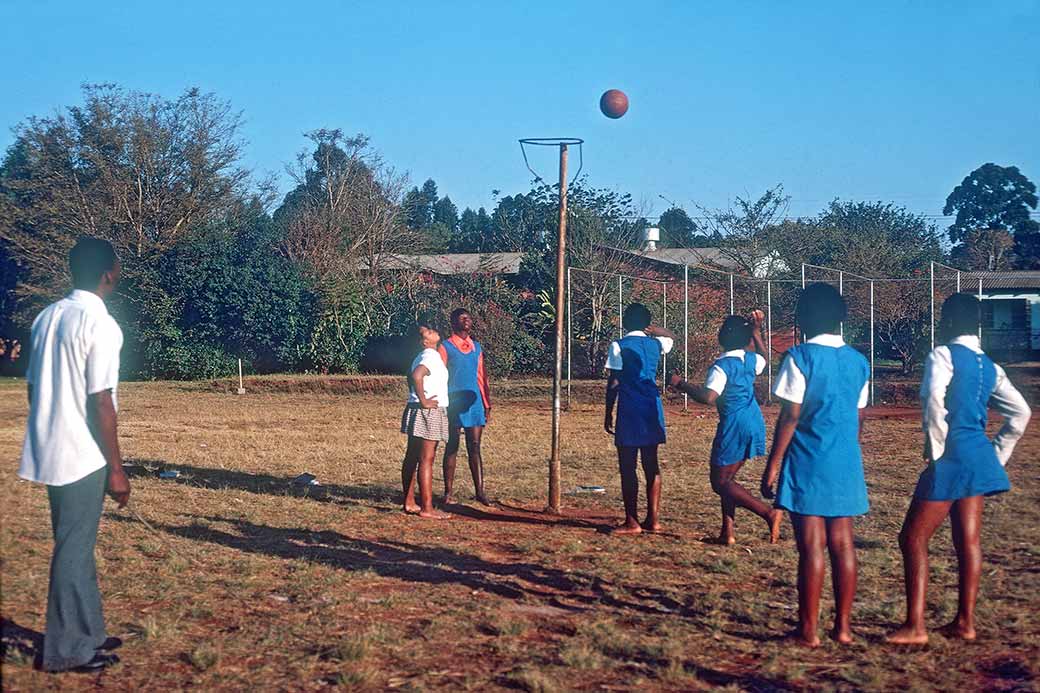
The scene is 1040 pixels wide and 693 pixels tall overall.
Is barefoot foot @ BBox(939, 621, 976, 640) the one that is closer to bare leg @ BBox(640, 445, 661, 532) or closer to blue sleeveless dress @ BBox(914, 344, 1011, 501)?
blue sleeveless dress @ BBox(914, 344, 1011, 501)

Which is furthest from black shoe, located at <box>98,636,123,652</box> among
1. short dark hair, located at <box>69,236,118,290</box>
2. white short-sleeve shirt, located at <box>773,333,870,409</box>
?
white short-sleeve shirt, located at <box>773,333,870,409</box>

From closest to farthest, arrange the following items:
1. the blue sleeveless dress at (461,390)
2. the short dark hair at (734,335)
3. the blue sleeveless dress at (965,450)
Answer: the blue sleeveless dress at (965,450)
the short dark hair at (734,335)
the blue sleeveless dress at (461,390)

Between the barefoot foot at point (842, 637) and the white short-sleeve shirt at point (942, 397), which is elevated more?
the white short-sleeve shirt at point (942, 397)

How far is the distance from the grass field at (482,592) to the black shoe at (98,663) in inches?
1.9

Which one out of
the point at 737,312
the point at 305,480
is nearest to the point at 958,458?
the point at 305,480

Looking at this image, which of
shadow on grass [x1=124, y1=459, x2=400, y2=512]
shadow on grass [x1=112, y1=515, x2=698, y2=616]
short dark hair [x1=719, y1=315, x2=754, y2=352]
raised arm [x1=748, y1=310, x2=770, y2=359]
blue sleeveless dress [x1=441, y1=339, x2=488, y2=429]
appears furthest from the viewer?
shadow on grass [x1=124, y1=459, x2=400, y2=512]

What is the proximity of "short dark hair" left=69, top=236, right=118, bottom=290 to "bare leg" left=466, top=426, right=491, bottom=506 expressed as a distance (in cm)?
537

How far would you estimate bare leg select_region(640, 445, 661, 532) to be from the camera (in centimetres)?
893

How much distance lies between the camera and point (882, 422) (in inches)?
731

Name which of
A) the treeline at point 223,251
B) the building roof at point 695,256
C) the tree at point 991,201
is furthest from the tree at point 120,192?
the tree at point 991,201

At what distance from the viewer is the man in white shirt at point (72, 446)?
5059 mm

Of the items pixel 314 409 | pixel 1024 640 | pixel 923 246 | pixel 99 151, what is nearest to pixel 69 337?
pixel 1024 640

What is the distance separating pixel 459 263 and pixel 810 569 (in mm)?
30347

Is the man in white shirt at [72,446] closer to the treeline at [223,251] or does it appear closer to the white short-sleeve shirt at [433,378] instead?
the white short-sleeve shirt at [433,378]
